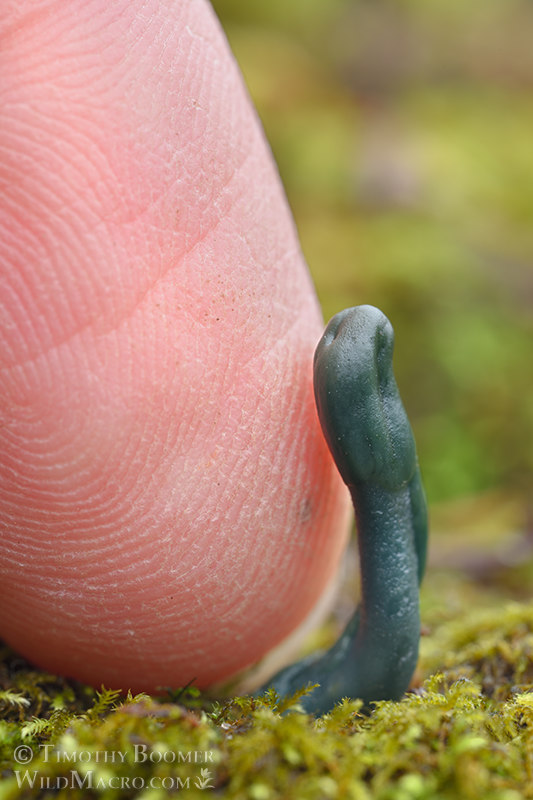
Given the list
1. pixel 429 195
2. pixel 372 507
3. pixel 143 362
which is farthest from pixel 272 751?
pixel 429 195

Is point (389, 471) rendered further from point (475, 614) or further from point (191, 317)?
point (475, 614)

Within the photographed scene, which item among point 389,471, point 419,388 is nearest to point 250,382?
point 389,471

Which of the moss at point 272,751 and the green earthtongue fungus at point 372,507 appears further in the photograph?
the green earthtongue fungus at point 372,507

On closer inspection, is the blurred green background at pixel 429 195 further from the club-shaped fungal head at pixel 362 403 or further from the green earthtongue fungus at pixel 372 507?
the club-shaped fungal head at pixel 362 403

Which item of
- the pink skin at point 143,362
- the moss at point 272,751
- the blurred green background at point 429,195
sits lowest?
the moss at point 272,751

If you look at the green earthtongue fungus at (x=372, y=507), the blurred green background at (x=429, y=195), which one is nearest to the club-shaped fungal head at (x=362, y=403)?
the green earthtongue fungus at (x=372, y=507)

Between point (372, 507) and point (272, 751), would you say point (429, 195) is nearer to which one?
point (372, 507)
